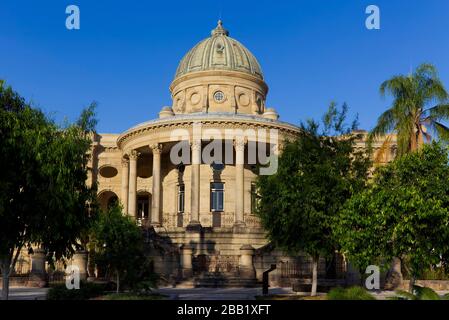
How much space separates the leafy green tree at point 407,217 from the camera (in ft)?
58.4

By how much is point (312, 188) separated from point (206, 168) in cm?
1966

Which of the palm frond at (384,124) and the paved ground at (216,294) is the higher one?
the palm frond at (384,124)

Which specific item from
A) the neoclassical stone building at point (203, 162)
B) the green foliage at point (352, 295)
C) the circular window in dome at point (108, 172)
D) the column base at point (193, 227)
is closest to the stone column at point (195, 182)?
the neoclassical stone building at point (203, 162)


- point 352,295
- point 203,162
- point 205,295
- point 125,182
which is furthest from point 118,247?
point 125,182

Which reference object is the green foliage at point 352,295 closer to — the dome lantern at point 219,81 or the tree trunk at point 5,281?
the tree trunk at point 5,281

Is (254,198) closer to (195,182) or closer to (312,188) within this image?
(195,182)

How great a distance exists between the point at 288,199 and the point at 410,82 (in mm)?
9976

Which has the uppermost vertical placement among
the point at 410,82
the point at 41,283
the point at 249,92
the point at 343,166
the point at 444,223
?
the point at 249,92

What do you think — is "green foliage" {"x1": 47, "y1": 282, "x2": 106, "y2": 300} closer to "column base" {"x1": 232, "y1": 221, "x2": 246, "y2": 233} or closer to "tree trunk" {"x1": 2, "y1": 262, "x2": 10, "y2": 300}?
"tree trunk" {"x1": 2, "y1": 262, "x2": 10, "y2": 300}

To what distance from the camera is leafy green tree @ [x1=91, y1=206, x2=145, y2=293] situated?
A: 23297 mm

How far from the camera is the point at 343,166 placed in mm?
23797
